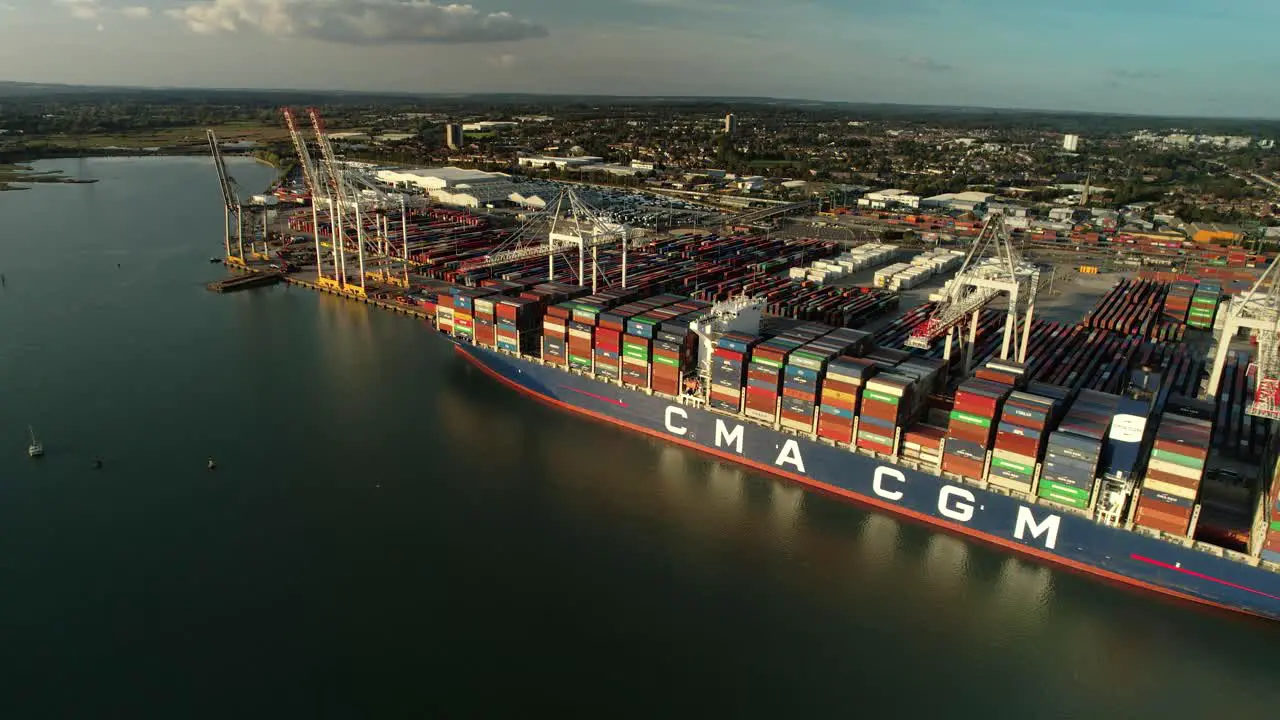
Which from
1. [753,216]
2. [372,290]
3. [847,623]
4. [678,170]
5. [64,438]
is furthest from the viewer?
[678,170]

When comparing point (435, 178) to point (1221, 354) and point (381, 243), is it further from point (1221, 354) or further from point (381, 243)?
point (1221, 354)

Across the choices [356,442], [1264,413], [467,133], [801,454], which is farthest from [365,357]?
[467,133]

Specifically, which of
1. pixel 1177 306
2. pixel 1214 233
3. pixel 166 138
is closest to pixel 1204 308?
pixel 1177 306

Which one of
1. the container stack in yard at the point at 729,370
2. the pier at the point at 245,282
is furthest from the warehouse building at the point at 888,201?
the container stack in yard at the point at 729,370

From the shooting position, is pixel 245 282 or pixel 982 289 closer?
pixel 982 289

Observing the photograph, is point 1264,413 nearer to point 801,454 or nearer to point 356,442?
point 801,454

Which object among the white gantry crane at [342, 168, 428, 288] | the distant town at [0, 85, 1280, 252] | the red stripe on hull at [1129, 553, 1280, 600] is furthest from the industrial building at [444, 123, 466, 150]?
the red stripe on hull at [1129, 553, 1280, 600]

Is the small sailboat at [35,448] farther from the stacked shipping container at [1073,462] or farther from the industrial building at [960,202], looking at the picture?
the industrial building at [960,202]
